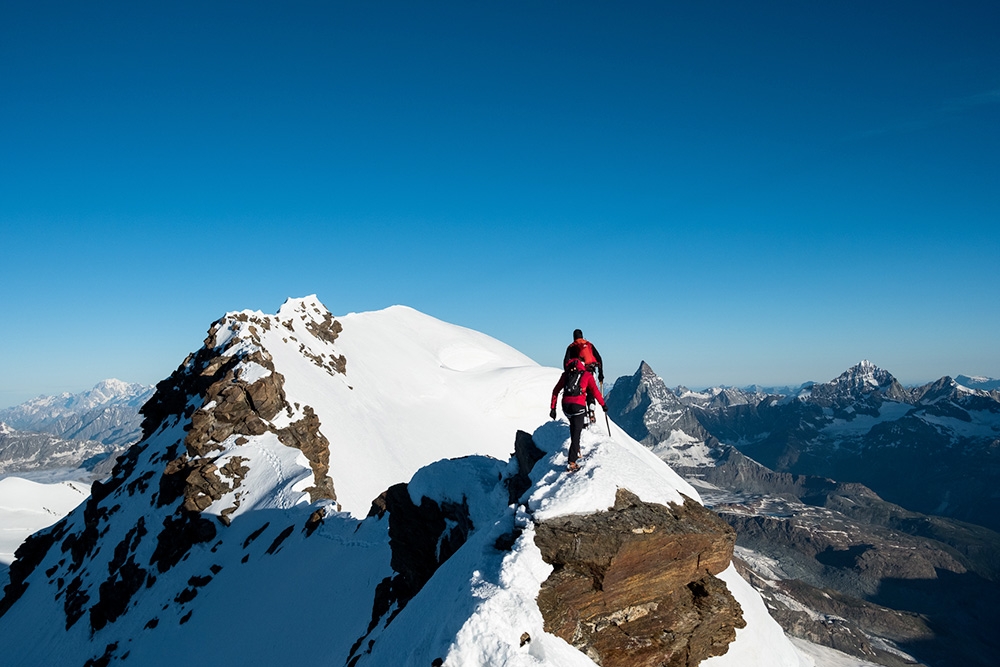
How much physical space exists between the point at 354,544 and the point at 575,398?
21.9 metres

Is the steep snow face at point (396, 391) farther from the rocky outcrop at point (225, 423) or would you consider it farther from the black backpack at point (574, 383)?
the black backpack at point (574, 383)

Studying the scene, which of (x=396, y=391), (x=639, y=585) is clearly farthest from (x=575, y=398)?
(x=396, y=391)

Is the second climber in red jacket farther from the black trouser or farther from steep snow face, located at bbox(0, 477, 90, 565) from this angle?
steep snow face, located at bbox(0, 477, 90, 565)

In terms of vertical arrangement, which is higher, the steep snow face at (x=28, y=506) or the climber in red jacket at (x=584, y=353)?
the climber in red jacket at (x=584, y=353)

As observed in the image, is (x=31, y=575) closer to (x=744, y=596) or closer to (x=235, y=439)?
(x=235, y=439)

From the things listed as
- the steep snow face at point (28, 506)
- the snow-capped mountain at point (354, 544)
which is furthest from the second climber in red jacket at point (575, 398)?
the steep snow face at point (28, 506)

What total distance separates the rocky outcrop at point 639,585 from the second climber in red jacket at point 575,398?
6.18ft

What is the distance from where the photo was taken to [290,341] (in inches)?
2958

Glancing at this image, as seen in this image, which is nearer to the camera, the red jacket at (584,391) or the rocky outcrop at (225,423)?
the red jacket at (584,391)

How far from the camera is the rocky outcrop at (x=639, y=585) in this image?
1225 cm

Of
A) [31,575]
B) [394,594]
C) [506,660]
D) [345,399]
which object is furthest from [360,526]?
[31,575]

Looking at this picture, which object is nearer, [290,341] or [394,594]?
[394,594]

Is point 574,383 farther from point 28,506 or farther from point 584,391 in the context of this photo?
point 28,506

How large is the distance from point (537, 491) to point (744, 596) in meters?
14.4
